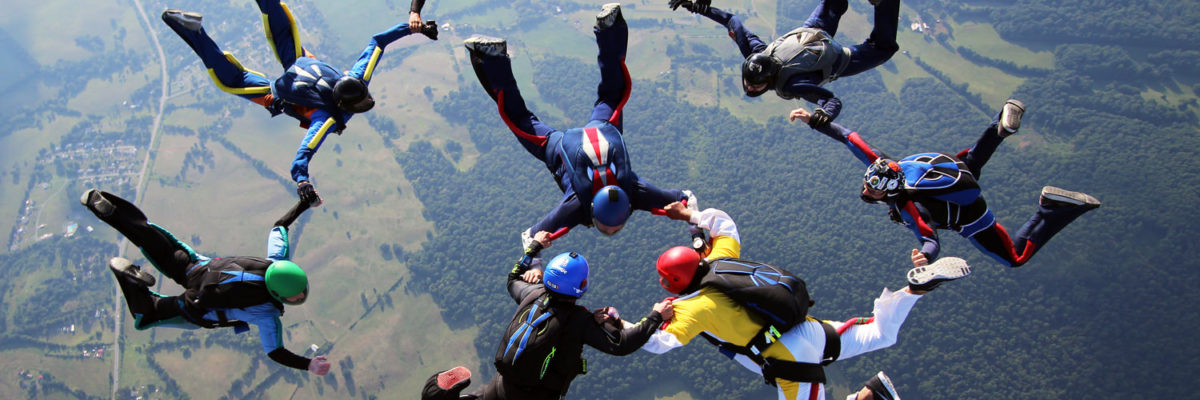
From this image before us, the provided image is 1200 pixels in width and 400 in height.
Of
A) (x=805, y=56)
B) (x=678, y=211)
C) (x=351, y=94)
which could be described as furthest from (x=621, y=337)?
(x=805, y=56)

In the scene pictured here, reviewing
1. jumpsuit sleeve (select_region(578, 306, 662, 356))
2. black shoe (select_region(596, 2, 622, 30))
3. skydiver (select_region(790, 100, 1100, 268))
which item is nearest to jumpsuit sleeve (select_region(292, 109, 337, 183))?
black shoe (select_region(596, 2, 622, 30))

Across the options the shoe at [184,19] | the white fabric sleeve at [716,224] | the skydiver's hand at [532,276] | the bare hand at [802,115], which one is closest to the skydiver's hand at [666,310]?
the white fabric sleeve at [716,224]

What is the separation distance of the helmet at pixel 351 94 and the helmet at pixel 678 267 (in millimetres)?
6641

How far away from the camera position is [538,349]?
34.0 feet

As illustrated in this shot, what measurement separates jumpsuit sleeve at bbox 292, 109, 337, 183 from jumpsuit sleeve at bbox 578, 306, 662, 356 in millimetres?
5906

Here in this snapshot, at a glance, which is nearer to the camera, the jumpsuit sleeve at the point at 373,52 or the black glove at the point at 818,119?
the black glove at the point at 818,119

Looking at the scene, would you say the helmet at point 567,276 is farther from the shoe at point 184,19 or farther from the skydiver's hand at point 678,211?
the shoe at point 184,19

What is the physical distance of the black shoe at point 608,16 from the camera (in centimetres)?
1335

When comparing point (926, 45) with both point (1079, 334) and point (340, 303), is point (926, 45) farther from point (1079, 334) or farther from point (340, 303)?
point (340, 303)

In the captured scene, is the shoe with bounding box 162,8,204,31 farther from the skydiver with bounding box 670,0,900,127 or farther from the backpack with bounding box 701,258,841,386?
the backpack with bounding box 701,258,841,386

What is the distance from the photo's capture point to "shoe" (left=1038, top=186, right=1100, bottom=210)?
46.4 ft

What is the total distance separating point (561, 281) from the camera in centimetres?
1033

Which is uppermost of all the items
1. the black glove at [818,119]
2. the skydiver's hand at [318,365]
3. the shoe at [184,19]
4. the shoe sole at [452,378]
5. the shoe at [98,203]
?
the black glove at [818,119]

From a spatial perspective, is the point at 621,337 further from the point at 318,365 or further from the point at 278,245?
the point at 278,245
